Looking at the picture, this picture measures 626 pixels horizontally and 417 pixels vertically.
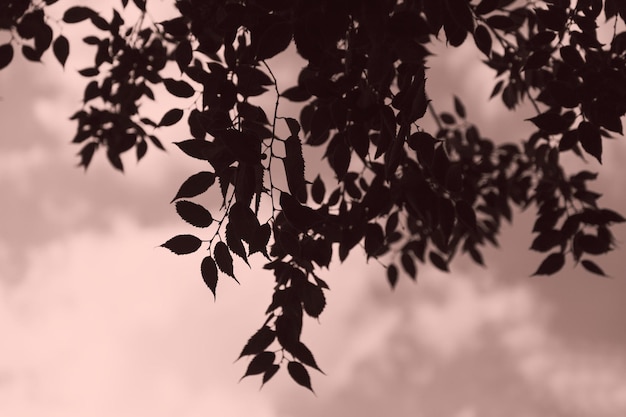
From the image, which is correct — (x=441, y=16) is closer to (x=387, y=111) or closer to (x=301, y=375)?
(x=387, y=111)

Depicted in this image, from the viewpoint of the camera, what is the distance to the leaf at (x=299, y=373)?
84.0 inches

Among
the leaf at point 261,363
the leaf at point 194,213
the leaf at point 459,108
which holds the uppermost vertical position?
the leaf at point 459,108

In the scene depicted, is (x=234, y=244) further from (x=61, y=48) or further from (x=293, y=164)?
(x=61, y=48)

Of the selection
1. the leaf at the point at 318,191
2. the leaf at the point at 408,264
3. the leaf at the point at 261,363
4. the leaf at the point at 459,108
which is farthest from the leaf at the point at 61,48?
the leaf at the point at 459,108

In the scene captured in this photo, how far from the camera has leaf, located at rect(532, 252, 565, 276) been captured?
9.83 ft

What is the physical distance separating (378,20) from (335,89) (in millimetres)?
605

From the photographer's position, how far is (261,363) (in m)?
2.16

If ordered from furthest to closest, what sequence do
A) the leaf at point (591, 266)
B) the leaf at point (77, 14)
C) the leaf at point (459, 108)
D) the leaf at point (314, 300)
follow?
the leaf at point (459, 108) < the leaf at point (591, 266) < the leaf at point (77, 14) < the leaf at point (314, 300)

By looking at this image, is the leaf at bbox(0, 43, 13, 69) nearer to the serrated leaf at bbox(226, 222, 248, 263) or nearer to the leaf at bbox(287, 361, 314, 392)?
the serrated leaf at bbox(226, 222, 248, 263)

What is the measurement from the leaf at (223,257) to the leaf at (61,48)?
1698mm

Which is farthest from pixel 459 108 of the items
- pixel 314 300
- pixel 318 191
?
pixel 314 300

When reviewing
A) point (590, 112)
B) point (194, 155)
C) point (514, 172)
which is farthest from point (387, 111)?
point (514, 172)

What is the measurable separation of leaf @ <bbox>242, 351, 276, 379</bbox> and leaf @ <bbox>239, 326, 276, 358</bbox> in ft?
0.08

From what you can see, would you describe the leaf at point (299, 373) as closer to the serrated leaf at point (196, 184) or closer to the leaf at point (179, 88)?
the serrated leaf at point (196, 184)
